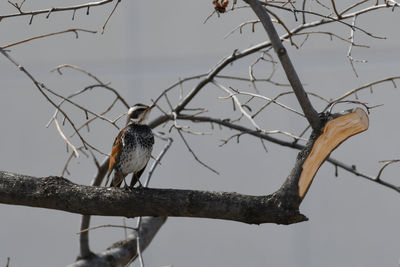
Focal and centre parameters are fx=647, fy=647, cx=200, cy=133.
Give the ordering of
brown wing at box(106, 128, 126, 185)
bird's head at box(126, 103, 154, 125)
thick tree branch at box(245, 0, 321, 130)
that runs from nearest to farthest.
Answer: thick tree branch at box(245, 0, 321, 130)
brown wing at box(106, 128, 126, 185)
bird's head at box(126, 103, 154, 125)

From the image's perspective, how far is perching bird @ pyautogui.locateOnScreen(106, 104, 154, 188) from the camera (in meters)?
2.45

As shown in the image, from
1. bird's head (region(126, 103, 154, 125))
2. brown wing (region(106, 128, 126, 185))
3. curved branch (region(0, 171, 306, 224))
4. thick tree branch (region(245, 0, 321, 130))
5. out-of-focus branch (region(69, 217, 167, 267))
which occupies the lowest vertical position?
curved branch (region(0, 171, 306, 224))

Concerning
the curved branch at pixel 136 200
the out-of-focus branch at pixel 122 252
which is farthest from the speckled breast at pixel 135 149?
the curved branch at pixel 136 200

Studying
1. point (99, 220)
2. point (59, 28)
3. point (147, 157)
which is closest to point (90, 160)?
point (99, 220)

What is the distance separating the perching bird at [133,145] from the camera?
245cm

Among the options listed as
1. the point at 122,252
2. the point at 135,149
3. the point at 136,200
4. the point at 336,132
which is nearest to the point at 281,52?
the point at 336,132

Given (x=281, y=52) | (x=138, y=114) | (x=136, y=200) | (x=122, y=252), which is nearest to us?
(x=281, y=52)

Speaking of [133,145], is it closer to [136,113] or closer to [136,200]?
[136,113]

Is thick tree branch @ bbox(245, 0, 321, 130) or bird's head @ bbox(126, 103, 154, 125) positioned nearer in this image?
thick tree branch @ bbox(245, 0, 321, 130)

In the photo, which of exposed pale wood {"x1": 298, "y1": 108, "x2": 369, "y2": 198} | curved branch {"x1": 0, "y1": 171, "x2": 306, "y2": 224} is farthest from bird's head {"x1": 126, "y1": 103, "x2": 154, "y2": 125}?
exposed pale wood {"x1": 298, "y1": 108, "x2": 369, "y2": 198}

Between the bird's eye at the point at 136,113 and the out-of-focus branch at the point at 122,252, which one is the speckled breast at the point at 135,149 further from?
the out-of-focus branch at the point at 122,252

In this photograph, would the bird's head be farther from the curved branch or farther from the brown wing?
the curved branch

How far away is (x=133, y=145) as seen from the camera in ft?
8.05

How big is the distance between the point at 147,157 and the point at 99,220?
1.52 m
